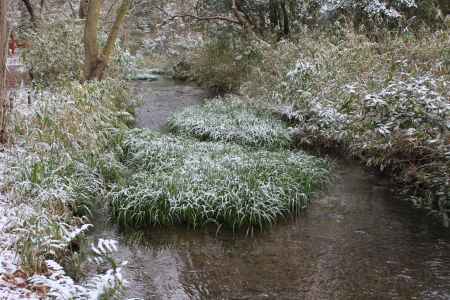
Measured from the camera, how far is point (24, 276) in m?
3.70

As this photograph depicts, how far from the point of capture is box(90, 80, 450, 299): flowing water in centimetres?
448

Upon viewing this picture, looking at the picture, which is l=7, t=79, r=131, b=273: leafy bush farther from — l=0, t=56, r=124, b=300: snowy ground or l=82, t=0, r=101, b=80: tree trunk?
l=82, t=0, r=101, b=80: tree trunk

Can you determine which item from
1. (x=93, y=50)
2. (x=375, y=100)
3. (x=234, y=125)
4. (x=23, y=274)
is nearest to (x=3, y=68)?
(x=23, y=274)

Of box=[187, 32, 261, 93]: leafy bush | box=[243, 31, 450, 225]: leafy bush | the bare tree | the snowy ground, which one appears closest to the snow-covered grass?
the snowy ground

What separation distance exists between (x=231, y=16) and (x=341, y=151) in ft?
28.7

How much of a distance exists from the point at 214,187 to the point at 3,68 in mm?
2861

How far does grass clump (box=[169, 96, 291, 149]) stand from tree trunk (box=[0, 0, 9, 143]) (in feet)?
13.2

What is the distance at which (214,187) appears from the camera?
6.21m

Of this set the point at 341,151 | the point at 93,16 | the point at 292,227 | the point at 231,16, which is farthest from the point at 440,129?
the point at 231,16

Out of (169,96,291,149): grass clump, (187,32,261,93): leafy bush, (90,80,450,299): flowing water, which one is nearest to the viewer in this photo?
(90,80,450,299): flowing water

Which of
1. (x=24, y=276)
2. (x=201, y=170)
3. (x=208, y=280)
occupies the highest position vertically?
(x=201, y=170)

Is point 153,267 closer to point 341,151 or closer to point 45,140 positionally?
point 45,140

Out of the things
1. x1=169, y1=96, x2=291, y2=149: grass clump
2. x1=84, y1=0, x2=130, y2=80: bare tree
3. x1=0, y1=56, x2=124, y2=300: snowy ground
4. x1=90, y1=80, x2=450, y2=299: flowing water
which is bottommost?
x1=90, y1=80, x2=450, y2=299: flowing water

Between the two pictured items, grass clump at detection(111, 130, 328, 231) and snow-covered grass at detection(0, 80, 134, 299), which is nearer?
snow-covered grass at detection(0, 80, 134, 299)
